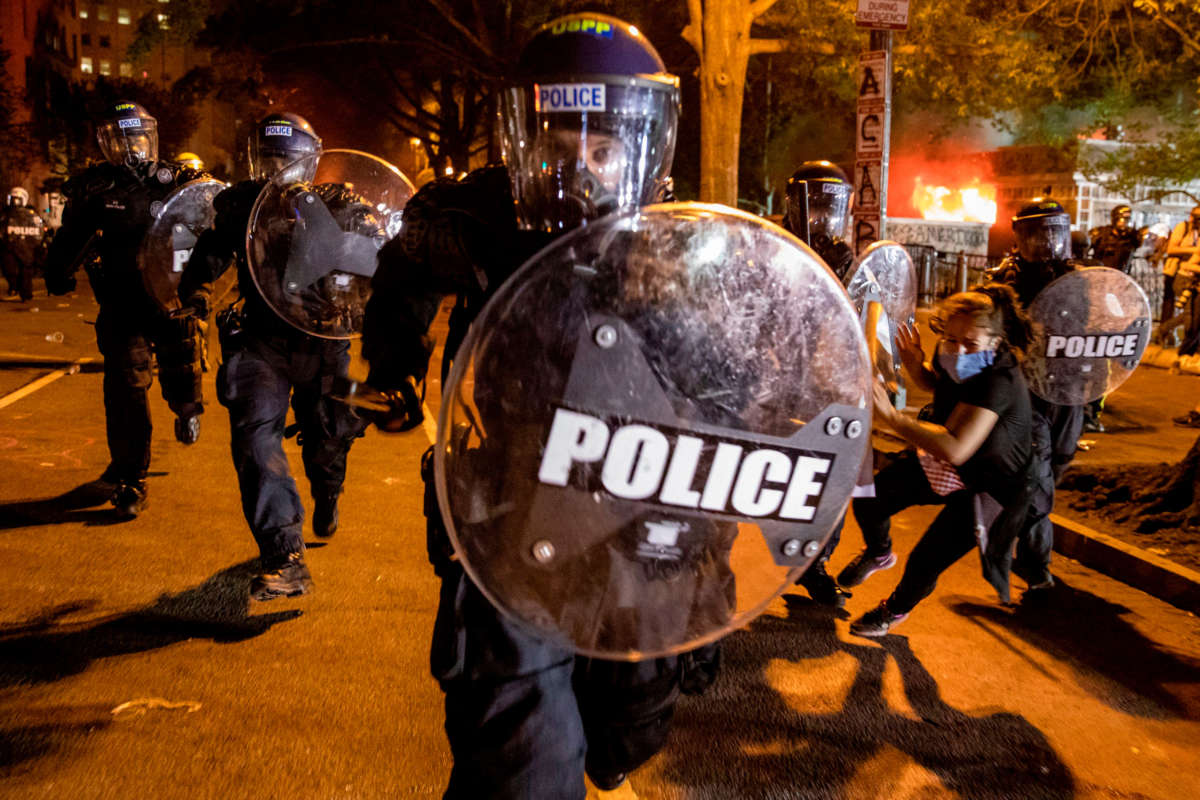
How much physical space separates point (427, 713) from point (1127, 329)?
4230 millimetres

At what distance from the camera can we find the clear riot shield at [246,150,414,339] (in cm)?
383

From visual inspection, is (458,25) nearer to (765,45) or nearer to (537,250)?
(765,45)

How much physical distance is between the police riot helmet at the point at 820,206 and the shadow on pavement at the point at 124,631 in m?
2.89

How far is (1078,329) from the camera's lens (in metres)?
5.33

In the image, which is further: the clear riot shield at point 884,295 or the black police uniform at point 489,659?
the clear riot shield at point 884,295

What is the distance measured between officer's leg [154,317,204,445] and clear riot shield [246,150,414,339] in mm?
1639

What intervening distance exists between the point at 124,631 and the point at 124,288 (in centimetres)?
214

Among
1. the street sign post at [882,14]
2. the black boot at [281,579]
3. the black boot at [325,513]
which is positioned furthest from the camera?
the street sign post at [882,14]

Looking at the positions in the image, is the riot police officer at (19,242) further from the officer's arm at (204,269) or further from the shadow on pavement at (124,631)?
the shadow on pavement at (124,631)

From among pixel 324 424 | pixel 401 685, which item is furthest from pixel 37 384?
pixel 401 685

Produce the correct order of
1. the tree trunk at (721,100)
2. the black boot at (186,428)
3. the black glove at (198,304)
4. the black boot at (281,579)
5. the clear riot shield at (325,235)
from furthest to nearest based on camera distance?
the tree trunk at (721,100), the black boot at (186,428), the black glove at (198,304), the black boot at (281,579), the clear riot shield at (325,235)

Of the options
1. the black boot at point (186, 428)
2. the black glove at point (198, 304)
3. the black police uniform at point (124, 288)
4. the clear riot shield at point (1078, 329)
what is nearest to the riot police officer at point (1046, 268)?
the clear riot shield at point (1078, 329)

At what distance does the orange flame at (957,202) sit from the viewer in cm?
3653

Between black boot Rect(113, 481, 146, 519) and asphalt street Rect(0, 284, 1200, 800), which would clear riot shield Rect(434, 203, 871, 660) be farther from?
black boot Rect(113, 481, 146, 519)
